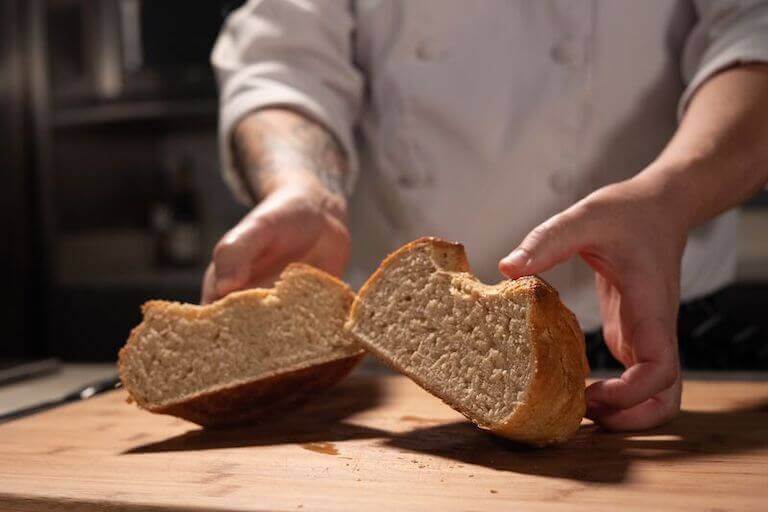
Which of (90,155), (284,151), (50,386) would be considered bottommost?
(50,386)

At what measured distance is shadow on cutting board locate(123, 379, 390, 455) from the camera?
126 centimetres

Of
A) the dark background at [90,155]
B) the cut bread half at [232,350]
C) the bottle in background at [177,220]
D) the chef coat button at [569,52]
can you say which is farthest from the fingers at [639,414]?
the bottle in background at [177,220]

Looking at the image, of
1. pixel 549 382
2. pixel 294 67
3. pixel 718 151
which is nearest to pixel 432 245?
pixel 549 382

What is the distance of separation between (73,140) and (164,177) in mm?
449

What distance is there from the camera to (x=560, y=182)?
1843mm

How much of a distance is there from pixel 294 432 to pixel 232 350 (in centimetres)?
15

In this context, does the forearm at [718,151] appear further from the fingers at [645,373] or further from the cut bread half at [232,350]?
A: the cut bread half at [232,350]

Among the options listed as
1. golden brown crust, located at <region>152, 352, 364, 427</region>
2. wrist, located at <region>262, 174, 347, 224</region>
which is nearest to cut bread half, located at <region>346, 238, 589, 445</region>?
golden brown crust, located at <region>152, 352, 364, 427</region>

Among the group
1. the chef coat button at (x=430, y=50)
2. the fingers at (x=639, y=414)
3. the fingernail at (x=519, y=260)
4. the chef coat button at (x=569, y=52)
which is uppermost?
the chef coat button at (x=430, y=50)

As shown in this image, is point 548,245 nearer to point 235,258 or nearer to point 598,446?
point 598,446

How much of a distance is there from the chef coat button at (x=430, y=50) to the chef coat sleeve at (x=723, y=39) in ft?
1.58

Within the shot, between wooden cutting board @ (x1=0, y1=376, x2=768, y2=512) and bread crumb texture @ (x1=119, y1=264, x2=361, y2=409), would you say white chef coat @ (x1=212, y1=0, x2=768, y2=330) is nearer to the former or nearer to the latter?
wooden cutting board @ (x1=0, y1=376, x2=768, y2=512)

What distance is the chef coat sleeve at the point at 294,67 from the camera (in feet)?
6.27

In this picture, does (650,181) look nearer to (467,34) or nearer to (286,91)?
(467,34)
